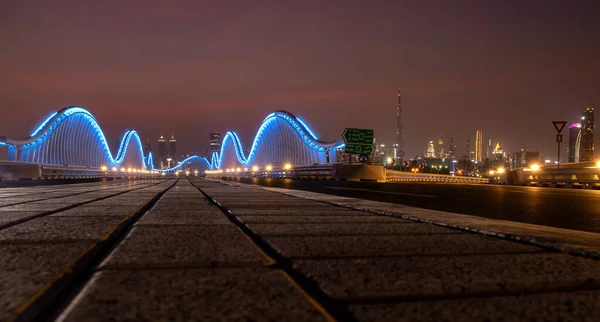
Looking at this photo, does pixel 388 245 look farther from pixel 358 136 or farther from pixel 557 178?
pixel 358 136

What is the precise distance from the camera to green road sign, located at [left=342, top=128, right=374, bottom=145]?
36406 millimetres

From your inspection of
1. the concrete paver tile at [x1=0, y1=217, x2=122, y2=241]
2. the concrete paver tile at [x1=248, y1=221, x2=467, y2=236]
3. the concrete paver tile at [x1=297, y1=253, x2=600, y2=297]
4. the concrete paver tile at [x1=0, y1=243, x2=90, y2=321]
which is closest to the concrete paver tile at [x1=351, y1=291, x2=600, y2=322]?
the concrete paver tile at [x1=297, y1=253, x2=600, y2=297]

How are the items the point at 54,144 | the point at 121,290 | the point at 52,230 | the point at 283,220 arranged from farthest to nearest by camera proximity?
the point at 54,144 < the point at 283,220 < the point at 52,230 < the point at 121,290

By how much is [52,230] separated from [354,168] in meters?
33.2

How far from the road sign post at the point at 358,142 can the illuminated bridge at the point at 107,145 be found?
2652 centimetres

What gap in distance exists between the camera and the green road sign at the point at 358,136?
119 feet

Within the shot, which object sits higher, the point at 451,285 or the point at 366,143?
the point at 366,143

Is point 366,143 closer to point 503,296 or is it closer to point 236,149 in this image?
point 503,296

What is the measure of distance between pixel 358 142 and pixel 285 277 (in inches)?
1373

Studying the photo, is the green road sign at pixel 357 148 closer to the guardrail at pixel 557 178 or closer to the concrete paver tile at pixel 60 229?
the guardrail at pixel 557 178

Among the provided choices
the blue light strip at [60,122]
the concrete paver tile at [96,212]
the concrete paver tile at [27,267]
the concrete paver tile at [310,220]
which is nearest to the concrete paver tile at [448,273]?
the concrete paver tile at [27,267]

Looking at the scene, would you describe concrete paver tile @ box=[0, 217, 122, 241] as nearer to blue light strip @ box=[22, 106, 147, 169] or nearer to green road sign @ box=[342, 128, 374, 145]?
green road sign @ box=[342, 128, 374, 145]

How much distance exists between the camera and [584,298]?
1920 mm

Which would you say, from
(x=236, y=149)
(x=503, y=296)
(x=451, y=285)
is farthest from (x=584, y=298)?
(x=236, y=149)
